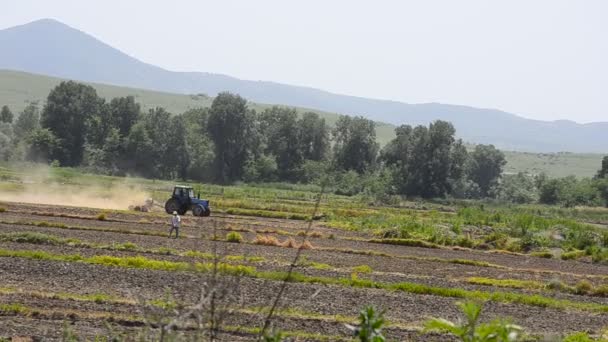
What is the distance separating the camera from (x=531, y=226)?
62.6 metres

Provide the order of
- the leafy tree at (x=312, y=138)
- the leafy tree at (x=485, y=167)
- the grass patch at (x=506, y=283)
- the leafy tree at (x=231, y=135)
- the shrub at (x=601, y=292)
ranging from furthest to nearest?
the leafy tree at (x=485, y=167) → the leafy tree at (x=312, y=138) → the leafy tree at (x=231, y=135) → the shrub at (x=601, y=292) → the grass patch at (x=506, y=283)

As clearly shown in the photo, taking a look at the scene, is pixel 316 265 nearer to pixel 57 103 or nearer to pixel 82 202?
pixel 82 202

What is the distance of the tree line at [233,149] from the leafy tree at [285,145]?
0.17 meters

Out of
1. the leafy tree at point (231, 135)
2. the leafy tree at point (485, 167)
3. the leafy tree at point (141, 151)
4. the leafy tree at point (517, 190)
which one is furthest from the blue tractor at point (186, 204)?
the leafy tree at point (485, 167)

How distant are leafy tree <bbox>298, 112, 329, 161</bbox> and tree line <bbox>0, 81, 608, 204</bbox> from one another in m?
0.17

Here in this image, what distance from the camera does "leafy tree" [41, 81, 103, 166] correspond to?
4380 inches

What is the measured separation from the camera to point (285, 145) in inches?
4963

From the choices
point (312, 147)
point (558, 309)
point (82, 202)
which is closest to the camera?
point (558, 309)

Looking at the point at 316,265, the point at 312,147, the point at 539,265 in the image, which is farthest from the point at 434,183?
the point at 316,265

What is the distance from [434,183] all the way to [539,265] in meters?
70.0

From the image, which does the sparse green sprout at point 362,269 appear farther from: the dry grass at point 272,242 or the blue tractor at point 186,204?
the blue tractor at point 186,204

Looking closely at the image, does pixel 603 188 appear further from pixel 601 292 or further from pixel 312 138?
pixel 601 292

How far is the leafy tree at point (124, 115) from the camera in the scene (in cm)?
11844

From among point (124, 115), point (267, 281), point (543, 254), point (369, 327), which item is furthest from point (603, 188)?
point (369, 327)
